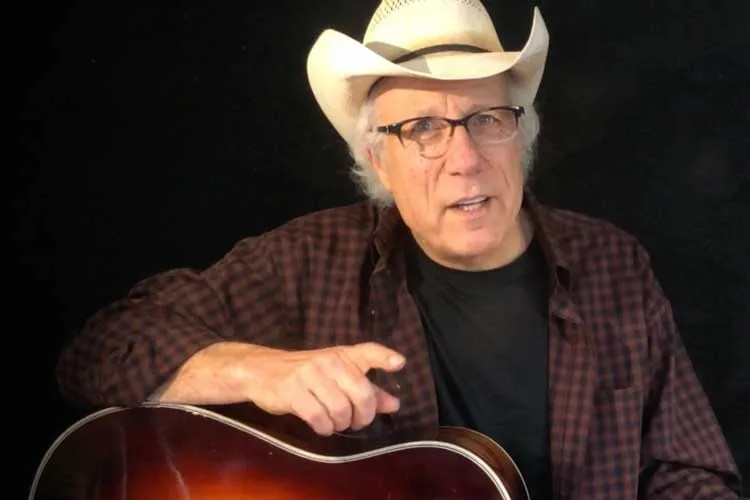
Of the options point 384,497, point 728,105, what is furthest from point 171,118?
point 728,105

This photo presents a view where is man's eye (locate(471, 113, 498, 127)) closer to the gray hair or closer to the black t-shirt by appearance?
the gray hair

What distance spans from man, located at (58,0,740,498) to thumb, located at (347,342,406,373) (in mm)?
201

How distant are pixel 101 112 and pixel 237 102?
19cm

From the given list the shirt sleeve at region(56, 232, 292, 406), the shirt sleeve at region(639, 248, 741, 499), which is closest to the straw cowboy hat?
the shirt sleeve at region(56, 232, 292, 406)

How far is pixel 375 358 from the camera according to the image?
0.89 metres

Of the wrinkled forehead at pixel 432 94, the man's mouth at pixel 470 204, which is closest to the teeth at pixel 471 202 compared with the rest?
the man's mouth at pixel 470 204

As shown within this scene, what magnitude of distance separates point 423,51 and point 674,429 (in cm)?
59

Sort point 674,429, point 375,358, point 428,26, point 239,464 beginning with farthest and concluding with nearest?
point 674,429, point 428,26, point 239,464, point 375,358

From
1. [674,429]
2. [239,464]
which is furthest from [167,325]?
[674,429]

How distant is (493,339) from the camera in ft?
3.88

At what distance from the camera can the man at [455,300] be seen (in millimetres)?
1088

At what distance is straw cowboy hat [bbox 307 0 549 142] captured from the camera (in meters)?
1.07

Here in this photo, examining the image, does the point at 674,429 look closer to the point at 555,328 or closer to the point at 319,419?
the point at 555,328

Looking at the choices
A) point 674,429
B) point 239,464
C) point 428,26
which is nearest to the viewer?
point 239,464
